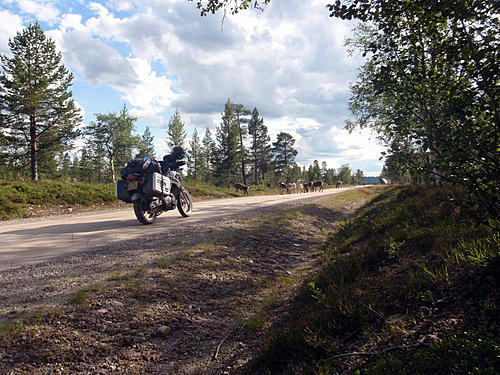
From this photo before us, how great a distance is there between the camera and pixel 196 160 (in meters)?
70.2

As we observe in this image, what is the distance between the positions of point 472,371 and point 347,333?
4.50ft

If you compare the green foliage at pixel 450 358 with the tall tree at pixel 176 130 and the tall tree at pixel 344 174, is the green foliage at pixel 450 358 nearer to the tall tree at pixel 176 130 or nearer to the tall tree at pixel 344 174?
the tall tree at pixel 176 130

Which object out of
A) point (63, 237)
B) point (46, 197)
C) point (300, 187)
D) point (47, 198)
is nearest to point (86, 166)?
point (300, 187)

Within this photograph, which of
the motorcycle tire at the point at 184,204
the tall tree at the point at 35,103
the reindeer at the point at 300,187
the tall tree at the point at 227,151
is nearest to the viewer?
the motorcycle tire at the point at 184,204

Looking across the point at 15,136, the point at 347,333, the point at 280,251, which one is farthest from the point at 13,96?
the point at 347,333

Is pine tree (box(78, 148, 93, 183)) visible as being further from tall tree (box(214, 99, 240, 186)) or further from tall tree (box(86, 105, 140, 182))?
tall tree (box(214, 99, 240, 186))

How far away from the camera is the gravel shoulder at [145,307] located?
10.9 ft

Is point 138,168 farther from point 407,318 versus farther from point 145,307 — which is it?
point 407,318

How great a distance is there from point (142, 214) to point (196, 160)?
62261mm

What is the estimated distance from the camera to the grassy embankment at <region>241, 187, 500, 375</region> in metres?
2.26

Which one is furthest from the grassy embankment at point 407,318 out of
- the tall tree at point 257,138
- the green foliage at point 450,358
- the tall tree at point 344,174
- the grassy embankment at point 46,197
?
the tall tree at point 344,174

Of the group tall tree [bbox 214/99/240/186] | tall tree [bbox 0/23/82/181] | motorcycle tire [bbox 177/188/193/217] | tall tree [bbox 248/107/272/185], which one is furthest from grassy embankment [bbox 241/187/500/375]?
tall tree [bbox 248/107/272/185]

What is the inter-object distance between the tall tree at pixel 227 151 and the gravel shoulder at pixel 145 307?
42.3 m

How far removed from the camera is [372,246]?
6012 mm
